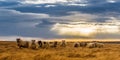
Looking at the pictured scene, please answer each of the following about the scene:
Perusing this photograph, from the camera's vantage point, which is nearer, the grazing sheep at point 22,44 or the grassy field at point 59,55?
the grassy field at point 59,55

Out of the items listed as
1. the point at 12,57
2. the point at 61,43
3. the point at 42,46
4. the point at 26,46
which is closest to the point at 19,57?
the point at 12,57

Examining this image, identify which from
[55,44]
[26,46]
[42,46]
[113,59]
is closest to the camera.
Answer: [113,59]

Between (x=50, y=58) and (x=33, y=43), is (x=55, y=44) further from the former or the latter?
(x=50, y=58)

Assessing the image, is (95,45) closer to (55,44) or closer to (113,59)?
(55,44)

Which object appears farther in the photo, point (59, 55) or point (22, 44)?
point (22, 44)

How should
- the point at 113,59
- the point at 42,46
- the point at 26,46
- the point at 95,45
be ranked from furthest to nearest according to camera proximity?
the point at 95,45 < the point at 42,46 < the point at 26,46 < the point at 113,59

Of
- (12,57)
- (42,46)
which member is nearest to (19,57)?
(12,57)

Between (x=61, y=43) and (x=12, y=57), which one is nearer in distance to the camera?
(x=12, y=57)

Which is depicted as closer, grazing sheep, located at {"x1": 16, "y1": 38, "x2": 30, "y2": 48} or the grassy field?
the grassy field

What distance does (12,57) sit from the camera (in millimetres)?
30438

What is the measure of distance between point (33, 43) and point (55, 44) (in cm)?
837

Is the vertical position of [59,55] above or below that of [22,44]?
above

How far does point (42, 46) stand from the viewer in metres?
60.5

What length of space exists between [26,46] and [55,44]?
1064 centimetres
